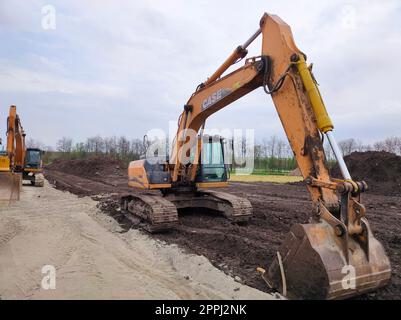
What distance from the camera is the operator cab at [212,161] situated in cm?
842

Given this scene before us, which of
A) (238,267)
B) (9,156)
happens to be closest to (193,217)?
(238,267)

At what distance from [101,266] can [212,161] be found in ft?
13.5

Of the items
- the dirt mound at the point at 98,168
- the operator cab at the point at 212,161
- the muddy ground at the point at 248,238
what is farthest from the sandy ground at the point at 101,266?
the dirt mound at the point at 98,168

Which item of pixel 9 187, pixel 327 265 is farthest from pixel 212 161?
pixel 9 187

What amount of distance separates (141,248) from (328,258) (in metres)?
3.85

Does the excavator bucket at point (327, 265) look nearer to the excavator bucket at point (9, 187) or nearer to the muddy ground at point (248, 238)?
the muddy ground at point (248, 238)

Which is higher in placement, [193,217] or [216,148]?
[216,148]

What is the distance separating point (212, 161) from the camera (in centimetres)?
853

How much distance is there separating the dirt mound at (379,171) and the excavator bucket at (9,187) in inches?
686

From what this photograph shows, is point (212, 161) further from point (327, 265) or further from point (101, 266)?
point (327, 265)

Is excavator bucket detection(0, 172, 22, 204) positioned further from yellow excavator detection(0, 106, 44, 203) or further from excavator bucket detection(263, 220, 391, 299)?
excavator bucket detection(263, 220, 391, 299)

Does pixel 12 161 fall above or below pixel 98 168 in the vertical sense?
above
